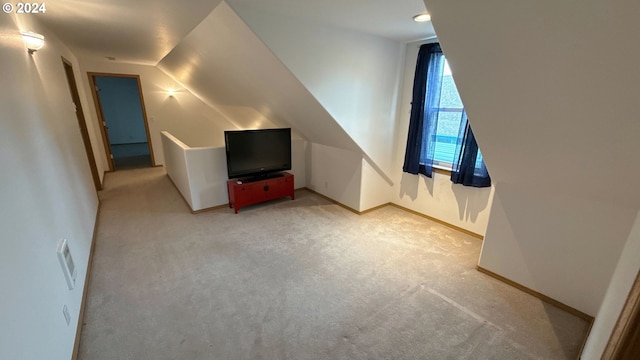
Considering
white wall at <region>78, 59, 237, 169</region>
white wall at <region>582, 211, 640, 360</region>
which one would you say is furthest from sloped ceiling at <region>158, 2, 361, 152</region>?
white wall at <region>582, 211, 640, 360</region>

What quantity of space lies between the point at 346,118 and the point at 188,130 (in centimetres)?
459

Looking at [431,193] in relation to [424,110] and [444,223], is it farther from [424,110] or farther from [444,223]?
[424,110]

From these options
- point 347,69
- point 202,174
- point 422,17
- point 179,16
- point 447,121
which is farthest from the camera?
point 202,174

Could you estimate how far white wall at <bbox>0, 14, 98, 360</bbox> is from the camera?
1.10 m

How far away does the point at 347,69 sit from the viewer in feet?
9.05

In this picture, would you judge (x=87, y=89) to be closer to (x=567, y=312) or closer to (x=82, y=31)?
(x=82, y=31)

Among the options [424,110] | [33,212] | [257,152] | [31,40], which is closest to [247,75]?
[257,152]

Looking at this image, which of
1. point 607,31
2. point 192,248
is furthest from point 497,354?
point 192,248

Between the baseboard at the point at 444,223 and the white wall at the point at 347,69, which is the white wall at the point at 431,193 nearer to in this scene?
the baseboard at the point at 444,223

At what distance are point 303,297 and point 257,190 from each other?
198cm

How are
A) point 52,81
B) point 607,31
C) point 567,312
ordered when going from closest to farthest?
point 607,31
point 567,312
point 52,81

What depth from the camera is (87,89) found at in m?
4.96

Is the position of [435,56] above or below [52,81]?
above

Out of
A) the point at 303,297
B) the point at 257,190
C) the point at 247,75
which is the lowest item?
the point at 303,297
